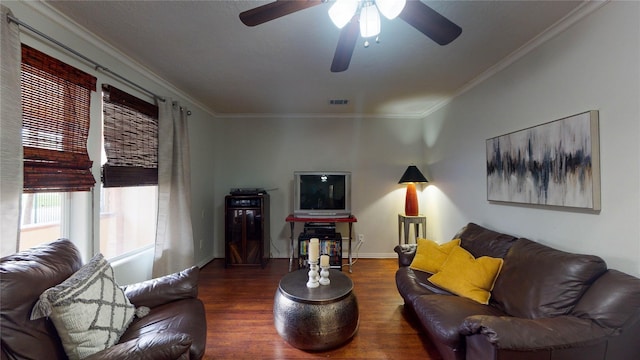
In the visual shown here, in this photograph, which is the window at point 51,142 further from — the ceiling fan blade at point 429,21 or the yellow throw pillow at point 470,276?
the yellow throw pillow at point 470,276

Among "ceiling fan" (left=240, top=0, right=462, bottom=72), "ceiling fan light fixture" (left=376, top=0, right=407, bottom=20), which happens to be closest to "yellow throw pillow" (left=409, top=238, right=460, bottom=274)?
"ceiling fan" (left=240, top=0, right=462, bottom=72)

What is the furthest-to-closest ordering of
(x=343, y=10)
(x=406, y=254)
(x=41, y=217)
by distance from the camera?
1. (x=406, y=254)
2. (x=41, y=217)
3. (x=343, y=10)

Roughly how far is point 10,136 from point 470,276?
309 cm

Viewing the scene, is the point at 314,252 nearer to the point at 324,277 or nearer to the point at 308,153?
the point at 324,277

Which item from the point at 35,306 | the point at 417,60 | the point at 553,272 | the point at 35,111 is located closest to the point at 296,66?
the point at 417,60

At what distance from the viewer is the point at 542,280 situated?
155 centimetres

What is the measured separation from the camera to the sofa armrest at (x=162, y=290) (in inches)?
63.5

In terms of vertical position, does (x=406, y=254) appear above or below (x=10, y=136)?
below

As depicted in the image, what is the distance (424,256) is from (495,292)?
66cm

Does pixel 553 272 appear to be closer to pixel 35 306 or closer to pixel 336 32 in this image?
pixel 336 32

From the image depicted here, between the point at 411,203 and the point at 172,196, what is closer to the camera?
the point at 172,196

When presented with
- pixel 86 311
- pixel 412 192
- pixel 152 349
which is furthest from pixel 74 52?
pixel 412 192

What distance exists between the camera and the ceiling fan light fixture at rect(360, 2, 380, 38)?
1.21m

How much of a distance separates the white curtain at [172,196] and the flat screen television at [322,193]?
1516mm
